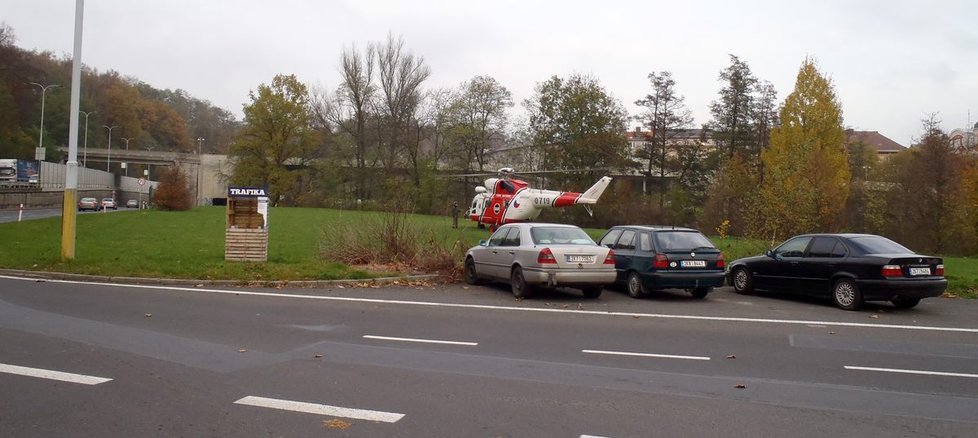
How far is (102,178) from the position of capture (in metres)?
94.1

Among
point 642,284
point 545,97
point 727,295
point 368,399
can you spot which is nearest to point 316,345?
point 368,399

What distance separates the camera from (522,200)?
34812 mm

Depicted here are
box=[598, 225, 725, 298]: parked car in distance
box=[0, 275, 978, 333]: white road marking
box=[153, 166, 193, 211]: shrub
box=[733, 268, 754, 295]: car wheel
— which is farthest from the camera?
box=[153, 166, 193, 211]: shrub

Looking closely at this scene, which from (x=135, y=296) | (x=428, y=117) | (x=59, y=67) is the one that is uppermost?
(x=59, y=67)

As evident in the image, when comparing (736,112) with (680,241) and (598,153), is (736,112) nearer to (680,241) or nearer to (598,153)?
(598,153)

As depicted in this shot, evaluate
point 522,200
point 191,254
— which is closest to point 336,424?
point 191,254

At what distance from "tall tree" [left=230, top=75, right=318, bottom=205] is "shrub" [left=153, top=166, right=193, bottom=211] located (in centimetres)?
2075

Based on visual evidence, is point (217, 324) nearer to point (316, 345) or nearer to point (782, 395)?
point (316, 345)

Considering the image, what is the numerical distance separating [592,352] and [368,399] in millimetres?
3455

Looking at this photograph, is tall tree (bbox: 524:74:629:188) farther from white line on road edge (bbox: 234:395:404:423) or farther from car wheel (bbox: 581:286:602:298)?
white line on road edge (bbox: 234:395:404:423)

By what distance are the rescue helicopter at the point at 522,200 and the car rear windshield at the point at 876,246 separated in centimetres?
1968

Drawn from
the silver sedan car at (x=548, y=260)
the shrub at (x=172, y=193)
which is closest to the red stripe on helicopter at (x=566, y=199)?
the silver sedan car at (x=548, y=260)

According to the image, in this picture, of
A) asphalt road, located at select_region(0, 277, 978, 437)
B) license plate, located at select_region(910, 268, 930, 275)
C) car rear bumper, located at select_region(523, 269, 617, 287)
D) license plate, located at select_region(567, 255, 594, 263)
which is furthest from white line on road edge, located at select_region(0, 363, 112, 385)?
license plate, located at select_region(910, 268, 930, 275)

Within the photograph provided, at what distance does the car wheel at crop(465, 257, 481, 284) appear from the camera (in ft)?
55.6
